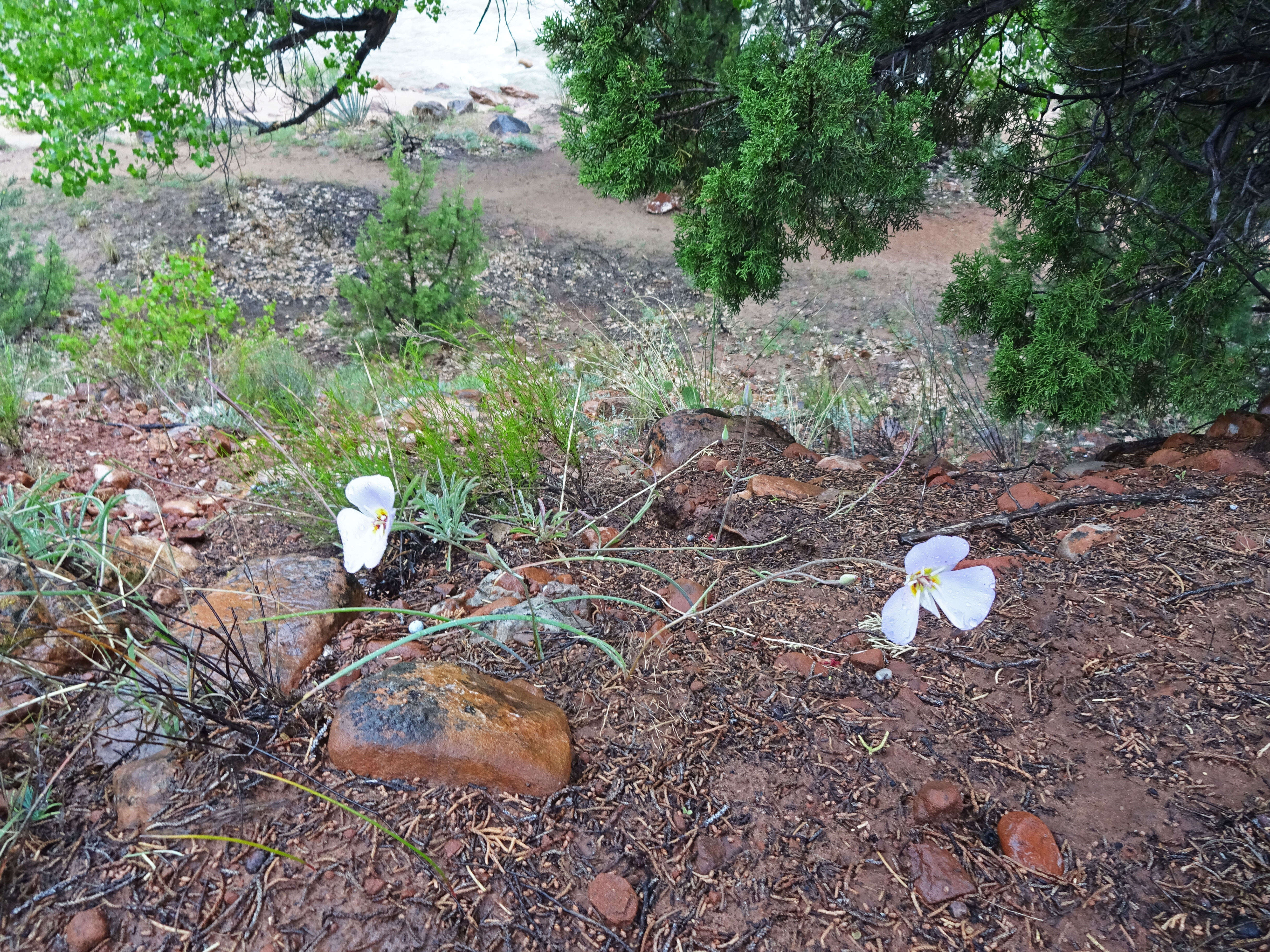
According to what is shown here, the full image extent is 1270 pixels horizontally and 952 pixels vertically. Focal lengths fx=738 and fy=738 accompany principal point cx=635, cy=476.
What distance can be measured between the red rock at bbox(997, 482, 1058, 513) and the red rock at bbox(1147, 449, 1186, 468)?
1.74ft

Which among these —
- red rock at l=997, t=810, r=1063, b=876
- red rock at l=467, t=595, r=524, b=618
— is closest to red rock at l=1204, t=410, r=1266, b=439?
red rock at l=997, t=810, r=1063, b=876

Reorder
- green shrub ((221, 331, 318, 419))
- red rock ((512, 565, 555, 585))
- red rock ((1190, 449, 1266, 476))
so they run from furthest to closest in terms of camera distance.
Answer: green shrub ((221, 331, 318, 419)), red rock ((1190, 449, 1266, 476)), red rock ((512, 565, 555, 585))

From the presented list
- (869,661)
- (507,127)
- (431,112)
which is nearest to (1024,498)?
(869,661)

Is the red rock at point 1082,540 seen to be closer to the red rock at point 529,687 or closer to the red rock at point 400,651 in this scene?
the red rock at point 529,687

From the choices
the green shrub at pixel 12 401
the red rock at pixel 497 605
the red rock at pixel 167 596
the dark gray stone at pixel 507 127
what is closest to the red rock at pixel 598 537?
the red rock at pixel 497 605

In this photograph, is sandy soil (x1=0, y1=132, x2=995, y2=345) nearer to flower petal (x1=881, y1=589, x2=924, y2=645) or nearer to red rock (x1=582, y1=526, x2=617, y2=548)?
red rock (x1=582, y1=526, x2=617, y2=548)

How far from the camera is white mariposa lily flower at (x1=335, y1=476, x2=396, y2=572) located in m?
1.37

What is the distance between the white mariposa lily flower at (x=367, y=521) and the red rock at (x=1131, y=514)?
1.87 metres

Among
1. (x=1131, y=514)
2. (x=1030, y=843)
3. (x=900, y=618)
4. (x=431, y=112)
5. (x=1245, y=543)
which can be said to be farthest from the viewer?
(x=431, y=112)

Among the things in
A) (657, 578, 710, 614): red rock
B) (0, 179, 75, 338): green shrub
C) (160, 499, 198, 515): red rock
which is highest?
(657, 578, 710, 614): red rock

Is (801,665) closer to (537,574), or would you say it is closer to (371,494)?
(537,574)

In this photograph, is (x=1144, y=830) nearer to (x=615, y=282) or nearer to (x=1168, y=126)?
(x=1168, y=126)

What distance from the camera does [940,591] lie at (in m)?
1.32

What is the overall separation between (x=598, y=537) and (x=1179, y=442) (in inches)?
88.8
